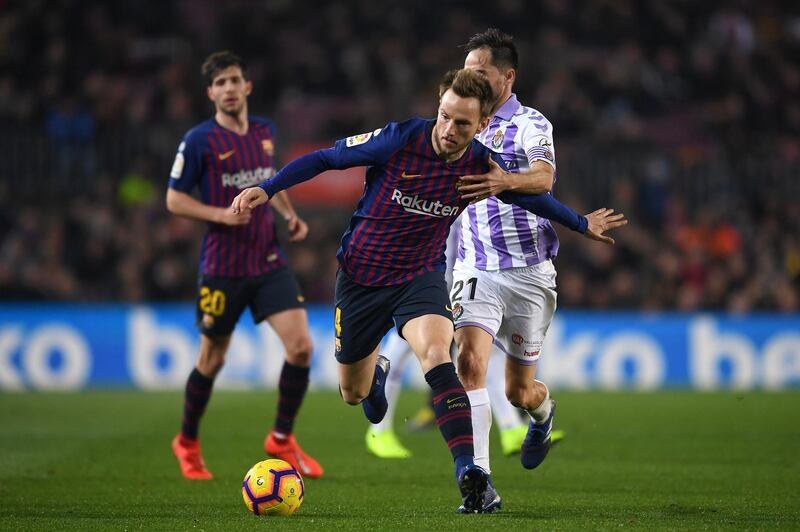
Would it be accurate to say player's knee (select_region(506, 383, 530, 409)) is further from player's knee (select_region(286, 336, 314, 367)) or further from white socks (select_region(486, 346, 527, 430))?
Result: player's knee (select_region(286, 336, 314, 367))

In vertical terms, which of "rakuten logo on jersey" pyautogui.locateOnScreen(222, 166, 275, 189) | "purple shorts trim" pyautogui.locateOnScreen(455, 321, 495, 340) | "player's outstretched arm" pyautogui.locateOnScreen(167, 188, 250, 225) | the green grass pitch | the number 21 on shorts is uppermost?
"rakuten logo on jersey" pyautogui.locateOnScreen(222, 166, 275, 189)

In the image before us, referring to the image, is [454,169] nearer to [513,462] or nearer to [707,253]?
[513,462]

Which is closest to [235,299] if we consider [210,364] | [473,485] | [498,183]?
[210,364]

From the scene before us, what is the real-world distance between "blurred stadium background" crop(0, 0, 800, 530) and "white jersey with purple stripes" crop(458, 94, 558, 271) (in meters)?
2.19

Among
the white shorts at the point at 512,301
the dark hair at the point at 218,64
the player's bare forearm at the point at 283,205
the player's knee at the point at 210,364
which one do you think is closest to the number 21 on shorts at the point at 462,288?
the white shorts at the point at 512,301

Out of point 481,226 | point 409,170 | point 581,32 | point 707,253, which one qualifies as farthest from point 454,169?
point 581,32

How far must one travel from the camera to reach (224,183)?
7.84m

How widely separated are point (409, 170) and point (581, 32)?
46.5ft

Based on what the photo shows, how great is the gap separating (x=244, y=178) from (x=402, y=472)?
85.9 inches

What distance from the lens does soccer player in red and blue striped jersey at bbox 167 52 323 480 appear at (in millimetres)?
7820

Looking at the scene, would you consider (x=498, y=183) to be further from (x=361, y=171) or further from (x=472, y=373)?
(x=361, y=171)

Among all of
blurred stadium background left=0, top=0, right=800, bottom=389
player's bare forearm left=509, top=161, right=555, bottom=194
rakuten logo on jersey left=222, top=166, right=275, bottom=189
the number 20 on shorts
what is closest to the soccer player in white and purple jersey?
player's bare forearm left=509, top=161, right=555, bottom=194

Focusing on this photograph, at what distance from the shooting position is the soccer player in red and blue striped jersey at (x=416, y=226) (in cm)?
584

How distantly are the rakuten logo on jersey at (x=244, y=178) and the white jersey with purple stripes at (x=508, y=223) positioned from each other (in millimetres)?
1502
